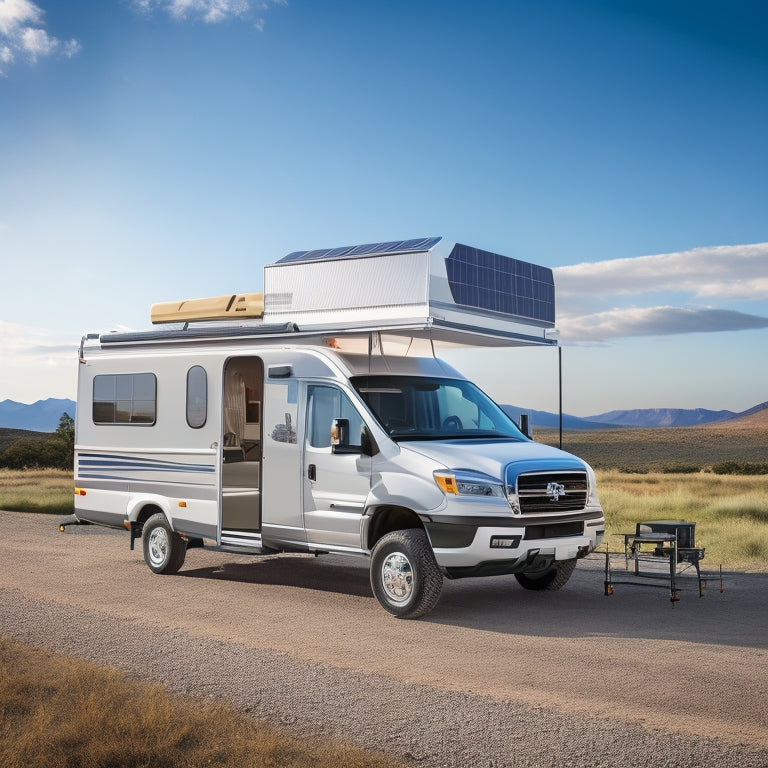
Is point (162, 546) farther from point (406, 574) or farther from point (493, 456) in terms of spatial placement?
point (493, 456)

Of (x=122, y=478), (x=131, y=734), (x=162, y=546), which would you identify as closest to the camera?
(x=131, y=734)

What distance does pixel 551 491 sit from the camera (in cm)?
1052

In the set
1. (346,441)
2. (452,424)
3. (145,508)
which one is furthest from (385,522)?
(145,508)

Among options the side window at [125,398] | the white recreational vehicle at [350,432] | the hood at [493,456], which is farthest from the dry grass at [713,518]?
the side window at [125,398]

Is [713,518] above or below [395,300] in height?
below

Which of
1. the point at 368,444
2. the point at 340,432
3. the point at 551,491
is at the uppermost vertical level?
the point at 340,432

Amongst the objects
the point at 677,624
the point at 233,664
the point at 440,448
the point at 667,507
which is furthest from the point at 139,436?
the point at 667,507

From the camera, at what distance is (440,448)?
34.4ft

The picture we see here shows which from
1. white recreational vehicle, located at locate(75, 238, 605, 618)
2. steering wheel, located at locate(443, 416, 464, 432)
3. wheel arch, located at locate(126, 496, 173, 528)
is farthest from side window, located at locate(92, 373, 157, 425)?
steering wheel, located at locate(443, 416, 464, 432)

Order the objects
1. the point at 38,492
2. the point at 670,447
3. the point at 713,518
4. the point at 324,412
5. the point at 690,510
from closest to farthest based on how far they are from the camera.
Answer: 1. the point at 324,412
2. the point at 713,518
3. the point at 690,510
4. the point at 38,492
5. the point at 670,447

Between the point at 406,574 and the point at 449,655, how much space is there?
1.71 metres

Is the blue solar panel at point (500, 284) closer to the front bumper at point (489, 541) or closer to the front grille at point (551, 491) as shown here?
the front grille at point (551, 491)

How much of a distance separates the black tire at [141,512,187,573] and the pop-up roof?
2.67 metres

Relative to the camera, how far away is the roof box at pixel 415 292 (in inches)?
432
